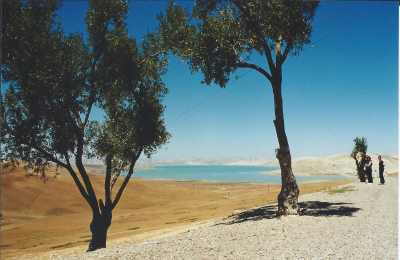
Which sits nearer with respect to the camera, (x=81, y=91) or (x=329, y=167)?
(x=81, y=91)

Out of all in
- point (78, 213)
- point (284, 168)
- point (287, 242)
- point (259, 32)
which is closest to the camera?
point (287, 242)

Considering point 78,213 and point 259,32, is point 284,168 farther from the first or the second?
point 78,213

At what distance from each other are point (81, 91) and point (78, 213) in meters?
32.3

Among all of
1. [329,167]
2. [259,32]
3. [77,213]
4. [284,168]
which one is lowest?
[77,213]

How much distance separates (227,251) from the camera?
25.8 feet

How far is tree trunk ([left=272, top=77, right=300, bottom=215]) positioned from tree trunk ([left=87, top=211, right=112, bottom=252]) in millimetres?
11021

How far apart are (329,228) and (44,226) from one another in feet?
103

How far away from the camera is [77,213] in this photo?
40.0 meters

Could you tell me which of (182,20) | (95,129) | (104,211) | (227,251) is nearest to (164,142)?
(95,129)

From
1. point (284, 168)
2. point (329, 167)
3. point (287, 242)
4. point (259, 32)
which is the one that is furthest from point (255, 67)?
point (329, 167)

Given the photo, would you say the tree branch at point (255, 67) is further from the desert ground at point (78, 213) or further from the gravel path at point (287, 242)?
the desert ground at point (78, 213)

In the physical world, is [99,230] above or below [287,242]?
below

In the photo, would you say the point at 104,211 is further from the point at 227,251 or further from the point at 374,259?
the point at 374,259

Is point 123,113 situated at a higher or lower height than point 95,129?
higher
